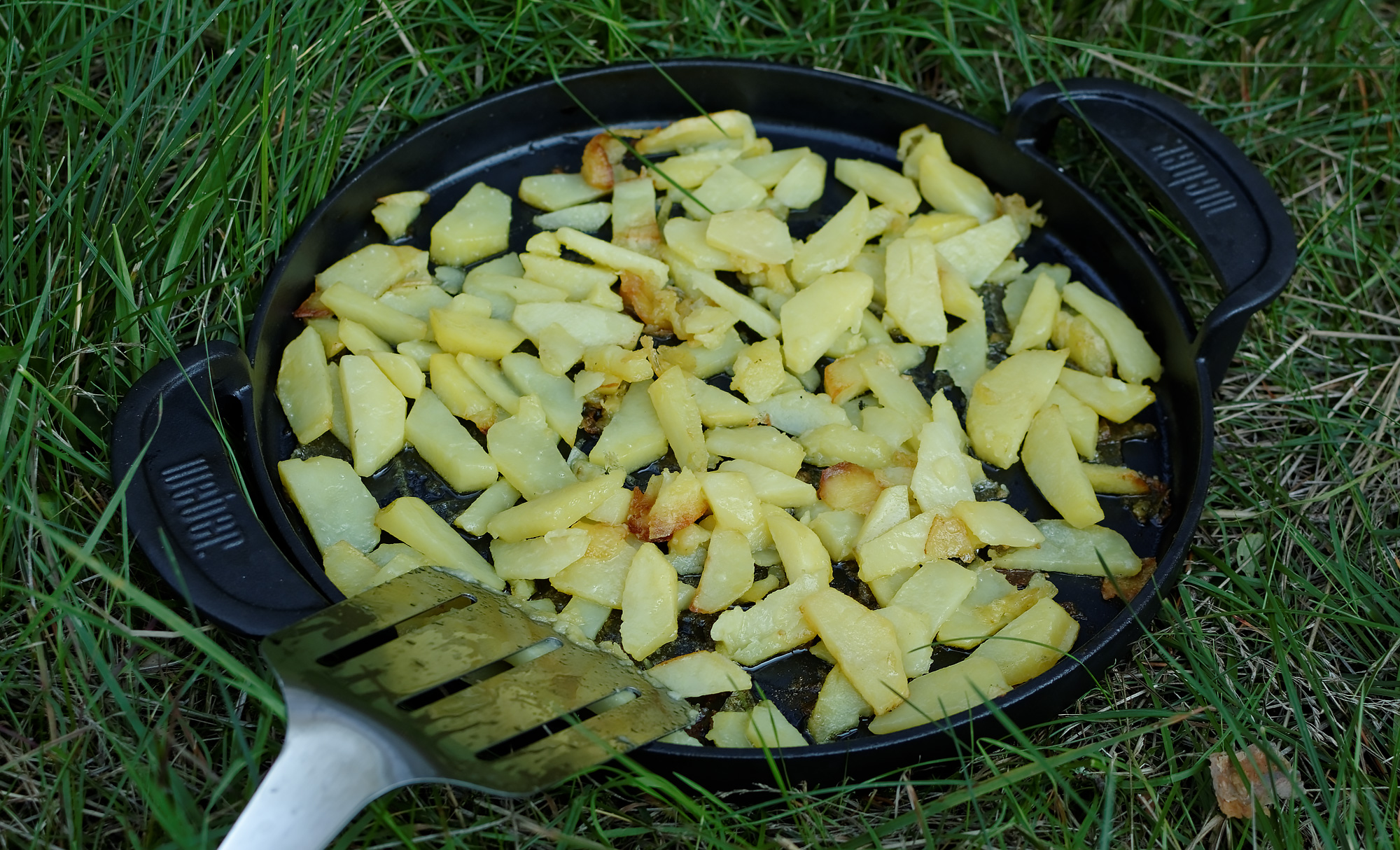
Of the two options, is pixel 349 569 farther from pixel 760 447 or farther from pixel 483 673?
pixel 760 447

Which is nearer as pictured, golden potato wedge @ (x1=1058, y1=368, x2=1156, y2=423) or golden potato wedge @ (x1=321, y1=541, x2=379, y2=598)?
golden potato wedge @ (x1=321, y1=541, x2=379, y2=598)

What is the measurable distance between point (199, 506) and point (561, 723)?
21.9 inches

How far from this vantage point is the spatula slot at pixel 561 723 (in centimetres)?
132

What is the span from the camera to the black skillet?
1.40 meters

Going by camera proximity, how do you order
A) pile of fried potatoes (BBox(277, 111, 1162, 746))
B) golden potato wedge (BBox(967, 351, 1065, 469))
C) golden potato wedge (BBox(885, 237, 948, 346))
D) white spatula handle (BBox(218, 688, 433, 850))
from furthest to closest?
golden potato wedge (BBox(885, 237, 948, 346)) < golden potato wedge (BBox(967, 351, 1065, 469)) < pile of fried potatoes (BBox(277, 111, 1162, 746)) < white spatula handle (BBox(218, 688, 433, 850))

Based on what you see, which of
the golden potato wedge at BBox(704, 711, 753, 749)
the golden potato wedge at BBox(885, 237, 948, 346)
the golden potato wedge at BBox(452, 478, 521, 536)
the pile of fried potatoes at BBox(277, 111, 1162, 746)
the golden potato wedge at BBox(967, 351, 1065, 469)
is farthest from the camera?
the golden potato wedge at BBox(885, 237, 948, 346)

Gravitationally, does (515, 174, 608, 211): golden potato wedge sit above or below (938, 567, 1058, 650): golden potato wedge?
above

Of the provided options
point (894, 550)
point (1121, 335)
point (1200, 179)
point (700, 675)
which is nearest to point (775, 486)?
point (894, 550)

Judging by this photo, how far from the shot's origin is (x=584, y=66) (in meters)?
2.20

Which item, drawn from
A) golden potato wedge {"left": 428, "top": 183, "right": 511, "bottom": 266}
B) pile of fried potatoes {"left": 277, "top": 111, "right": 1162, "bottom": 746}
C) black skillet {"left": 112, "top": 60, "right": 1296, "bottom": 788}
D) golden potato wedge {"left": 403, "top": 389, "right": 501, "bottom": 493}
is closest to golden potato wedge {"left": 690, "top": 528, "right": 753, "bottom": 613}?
pile of fried potatoes {"left": 277, "top": 111, "right": 1162, "bottom": 746}

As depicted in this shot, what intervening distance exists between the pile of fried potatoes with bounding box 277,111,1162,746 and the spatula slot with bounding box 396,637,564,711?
9cm

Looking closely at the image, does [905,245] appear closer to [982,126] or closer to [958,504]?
[982,126]

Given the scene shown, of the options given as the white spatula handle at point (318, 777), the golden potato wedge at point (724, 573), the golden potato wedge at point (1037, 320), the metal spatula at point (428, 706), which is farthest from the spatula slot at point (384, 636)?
the golden potato wedge at point (1037, 320)

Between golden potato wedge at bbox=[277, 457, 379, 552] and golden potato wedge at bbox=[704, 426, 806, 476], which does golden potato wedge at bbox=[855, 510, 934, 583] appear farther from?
golden potato wedge at bbox=[277, 457, 379, 552]
